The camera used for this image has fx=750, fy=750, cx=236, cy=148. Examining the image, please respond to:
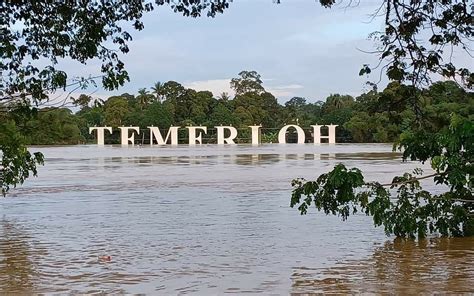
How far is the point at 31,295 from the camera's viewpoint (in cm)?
777

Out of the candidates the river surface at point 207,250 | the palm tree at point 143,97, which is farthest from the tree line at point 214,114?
the river surface at point 207,250

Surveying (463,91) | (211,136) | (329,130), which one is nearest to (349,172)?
(463,91)

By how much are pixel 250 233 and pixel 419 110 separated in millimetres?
3894

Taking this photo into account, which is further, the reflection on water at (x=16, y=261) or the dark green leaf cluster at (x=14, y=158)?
the dark green leaf cluster at (x=14, y=158)

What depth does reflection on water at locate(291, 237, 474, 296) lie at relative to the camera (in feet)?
25.9

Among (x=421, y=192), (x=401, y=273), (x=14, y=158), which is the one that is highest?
(x=14, y=158)

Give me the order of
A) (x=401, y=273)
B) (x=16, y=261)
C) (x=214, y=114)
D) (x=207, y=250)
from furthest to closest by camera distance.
→ 1. (x=214, y=114)
2. (x=207, y=250)
3. (x=16, y=261)
4. (x=401, y=273)

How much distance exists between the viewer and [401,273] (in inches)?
344

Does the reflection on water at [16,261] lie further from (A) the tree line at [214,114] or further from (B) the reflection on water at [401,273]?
(A) the tree line at [214,114]

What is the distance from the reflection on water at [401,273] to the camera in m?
7.89

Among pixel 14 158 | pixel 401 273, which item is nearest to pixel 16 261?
pixel 401 273

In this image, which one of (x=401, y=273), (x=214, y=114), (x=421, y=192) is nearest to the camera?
(x=401, y=273)

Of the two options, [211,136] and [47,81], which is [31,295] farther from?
[211,136]

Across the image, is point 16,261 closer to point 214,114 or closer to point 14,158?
point 14,158
